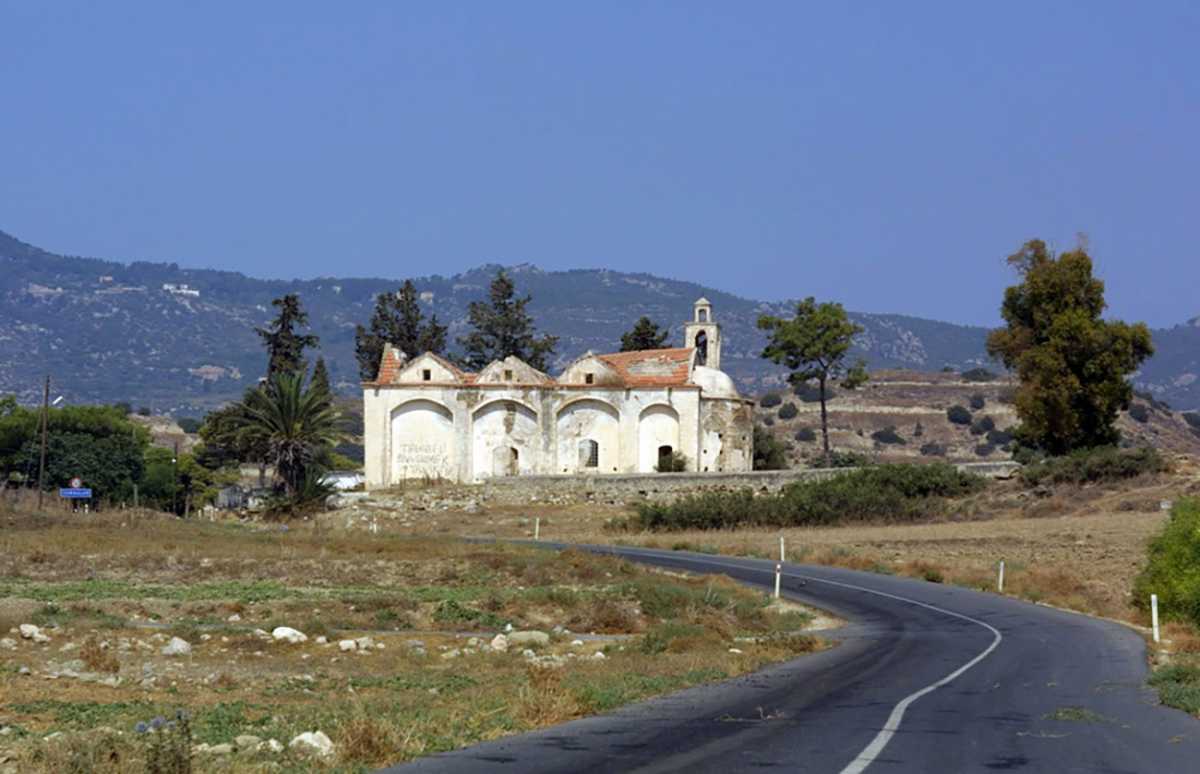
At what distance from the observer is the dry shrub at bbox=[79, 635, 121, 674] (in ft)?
68.6

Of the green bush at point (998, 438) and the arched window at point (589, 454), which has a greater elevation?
the green bush at point (998, 438)

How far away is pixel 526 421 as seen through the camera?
242 feet

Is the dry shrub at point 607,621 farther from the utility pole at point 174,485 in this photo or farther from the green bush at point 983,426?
the green bush at point 983,426

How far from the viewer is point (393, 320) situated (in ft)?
319

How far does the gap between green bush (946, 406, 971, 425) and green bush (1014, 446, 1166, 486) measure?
333 feet

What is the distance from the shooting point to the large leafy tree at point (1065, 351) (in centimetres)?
6988

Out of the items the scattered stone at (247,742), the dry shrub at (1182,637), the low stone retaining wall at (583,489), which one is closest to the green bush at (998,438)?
the low stone retaining wall at (583,489)

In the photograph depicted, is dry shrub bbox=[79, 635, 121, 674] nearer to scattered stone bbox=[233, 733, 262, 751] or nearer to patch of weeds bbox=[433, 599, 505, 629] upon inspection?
scattered stone bbox=[233, 733, 262, 751]

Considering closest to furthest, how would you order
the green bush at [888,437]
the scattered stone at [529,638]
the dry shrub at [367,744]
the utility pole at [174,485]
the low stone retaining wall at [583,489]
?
the dry shrub at [367,744] → the scattered stone at [529,638] → the low stone retaining wall at [583,489] → the utility pole at [174,485] → the green bush at [888,437]

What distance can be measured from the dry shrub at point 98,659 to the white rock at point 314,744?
25.9 feet

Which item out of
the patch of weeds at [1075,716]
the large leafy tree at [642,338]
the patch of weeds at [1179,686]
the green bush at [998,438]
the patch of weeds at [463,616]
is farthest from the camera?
the green bush at [998,438]

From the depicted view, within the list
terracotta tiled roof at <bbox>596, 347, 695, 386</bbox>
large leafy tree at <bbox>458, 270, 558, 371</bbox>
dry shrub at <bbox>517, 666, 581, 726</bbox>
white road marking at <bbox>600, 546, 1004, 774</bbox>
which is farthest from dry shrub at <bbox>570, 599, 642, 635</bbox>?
large leafy tree at <bbox>458, 270, 558, 371</bbox>

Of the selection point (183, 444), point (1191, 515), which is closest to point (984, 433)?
point (183, 444)

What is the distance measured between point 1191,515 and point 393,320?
6892cm
